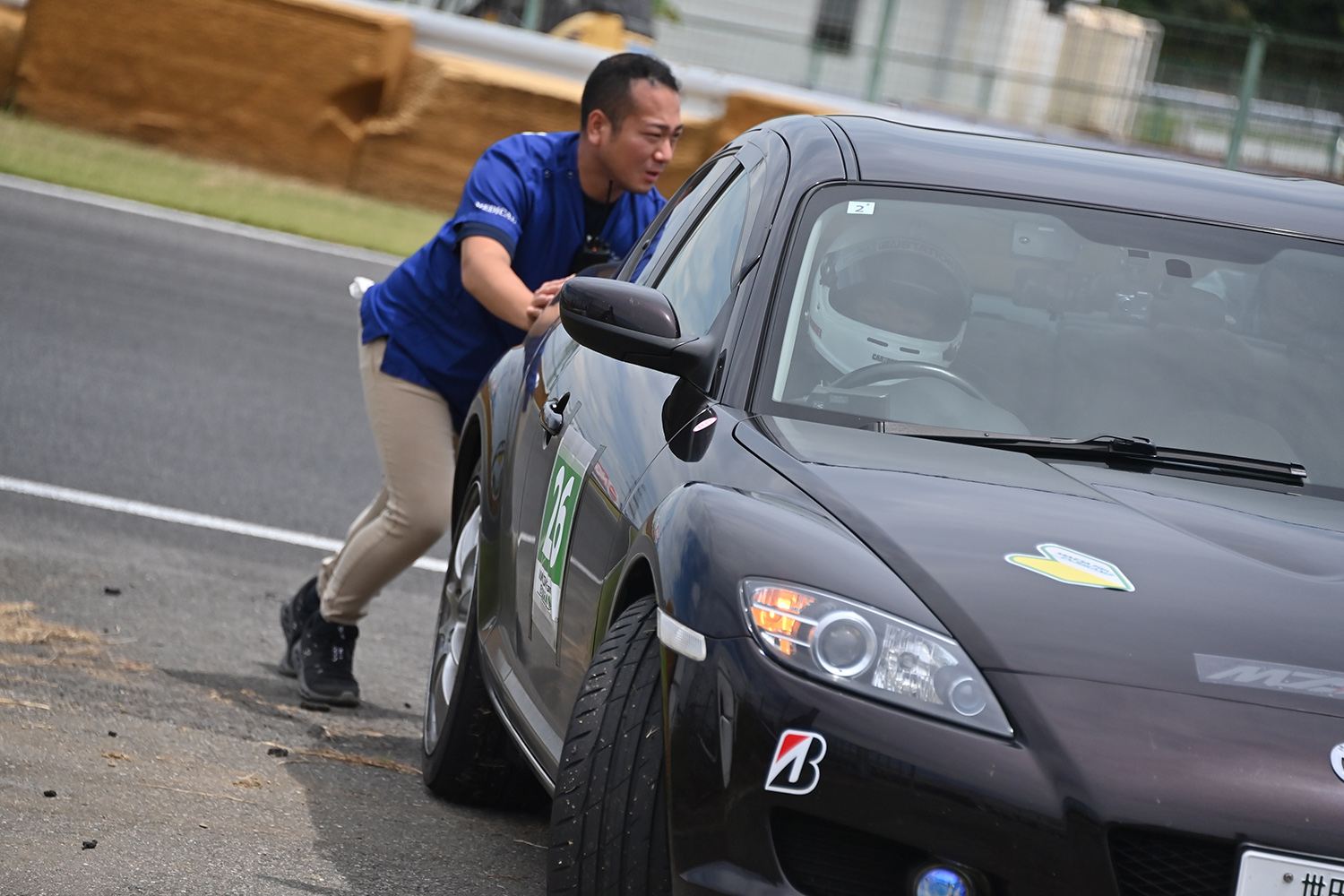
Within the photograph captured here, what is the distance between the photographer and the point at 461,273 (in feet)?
17.8

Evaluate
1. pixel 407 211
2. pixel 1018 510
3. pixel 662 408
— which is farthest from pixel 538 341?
pixel 407 211

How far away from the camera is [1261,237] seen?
150 inches

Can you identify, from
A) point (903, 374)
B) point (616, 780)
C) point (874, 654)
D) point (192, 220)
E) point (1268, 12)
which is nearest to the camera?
point (874, 654)

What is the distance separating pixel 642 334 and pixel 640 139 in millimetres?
2040

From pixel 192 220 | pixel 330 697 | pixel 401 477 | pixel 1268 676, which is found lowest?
pixel 192 220

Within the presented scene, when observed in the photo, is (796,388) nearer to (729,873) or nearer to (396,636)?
(729,873)

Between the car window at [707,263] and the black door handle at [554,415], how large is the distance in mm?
322

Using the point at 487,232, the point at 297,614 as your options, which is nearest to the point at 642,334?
the point at 487,232

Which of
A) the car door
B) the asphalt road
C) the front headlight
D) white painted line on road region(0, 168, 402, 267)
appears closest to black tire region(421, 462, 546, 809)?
the asphalt road

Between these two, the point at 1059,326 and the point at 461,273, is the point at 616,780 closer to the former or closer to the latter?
the point at 1059,326

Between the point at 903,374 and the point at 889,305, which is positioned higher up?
the point at 889,305

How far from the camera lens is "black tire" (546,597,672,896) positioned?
2.79m

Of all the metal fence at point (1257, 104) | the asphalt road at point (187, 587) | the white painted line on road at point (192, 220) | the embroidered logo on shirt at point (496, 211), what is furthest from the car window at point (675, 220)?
the metal fence at point (1257, 104)

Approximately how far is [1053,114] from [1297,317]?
56.8ft
